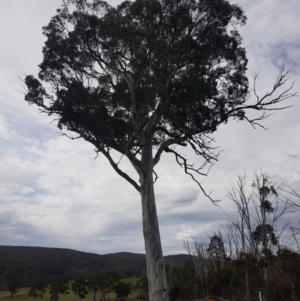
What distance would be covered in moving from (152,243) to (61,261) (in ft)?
237

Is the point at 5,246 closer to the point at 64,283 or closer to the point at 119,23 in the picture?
the point at 64,283

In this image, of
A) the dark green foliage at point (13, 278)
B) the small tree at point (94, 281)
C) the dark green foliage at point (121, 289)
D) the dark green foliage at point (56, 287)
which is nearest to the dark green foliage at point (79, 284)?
the small tree at point (94, 281)

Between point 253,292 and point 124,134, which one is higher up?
point 124,134

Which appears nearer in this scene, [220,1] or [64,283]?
[220,1]

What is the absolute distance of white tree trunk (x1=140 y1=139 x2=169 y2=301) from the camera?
36.5 feet

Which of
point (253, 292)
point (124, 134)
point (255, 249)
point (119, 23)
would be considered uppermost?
point (119, 23)

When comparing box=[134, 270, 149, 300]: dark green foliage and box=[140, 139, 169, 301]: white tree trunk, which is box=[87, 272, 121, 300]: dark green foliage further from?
box=[140, 139, 169, 301]: white tree trunk

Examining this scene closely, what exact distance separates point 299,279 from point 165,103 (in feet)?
40.9

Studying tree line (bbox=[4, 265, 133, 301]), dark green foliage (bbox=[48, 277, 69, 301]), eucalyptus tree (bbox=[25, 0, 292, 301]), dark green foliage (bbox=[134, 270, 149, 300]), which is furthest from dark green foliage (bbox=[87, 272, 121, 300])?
eucalyptus tree (bbox=[25, 0, 292, 301])

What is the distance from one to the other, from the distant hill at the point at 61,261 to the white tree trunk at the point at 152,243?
52.1 metres

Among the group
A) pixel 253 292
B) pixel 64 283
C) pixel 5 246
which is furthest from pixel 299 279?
pixel 5 246

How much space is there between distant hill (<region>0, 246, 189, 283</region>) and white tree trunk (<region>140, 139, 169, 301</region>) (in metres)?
52.1

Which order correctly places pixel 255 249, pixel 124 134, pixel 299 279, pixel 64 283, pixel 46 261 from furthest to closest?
1. pixel 46 261
2. pixel 64 283
3. pixel 255 249
4. pixel 299 279
5. pixel 124 134

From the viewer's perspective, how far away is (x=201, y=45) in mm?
13250
